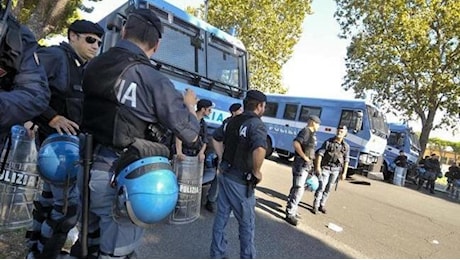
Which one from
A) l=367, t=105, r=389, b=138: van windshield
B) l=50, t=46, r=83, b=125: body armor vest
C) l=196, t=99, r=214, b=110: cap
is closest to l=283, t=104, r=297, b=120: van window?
l=367, t=105, r=389, b=138: van windshield

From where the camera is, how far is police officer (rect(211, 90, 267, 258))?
11.8 ft

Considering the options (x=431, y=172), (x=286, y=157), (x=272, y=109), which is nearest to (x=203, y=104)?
(x=286, y=157)

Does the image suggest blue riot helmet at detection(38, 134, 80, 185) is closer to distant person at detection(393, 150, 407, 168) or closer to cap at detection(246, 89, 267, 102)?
cap at detection(246, 89, 267, 102)

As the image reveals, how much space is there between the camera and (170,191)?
6.42ft

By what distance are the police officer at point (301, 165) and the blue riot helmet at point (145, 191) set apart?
14.0 feet

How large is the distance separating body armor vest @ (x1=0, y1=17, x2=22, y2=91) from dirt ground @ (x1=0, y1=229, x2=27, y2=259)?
1.87 meters

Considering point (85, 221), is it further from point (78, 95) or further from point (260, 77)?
point (260, 77)

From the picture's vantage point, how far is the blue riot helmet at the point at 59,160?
2504 mm

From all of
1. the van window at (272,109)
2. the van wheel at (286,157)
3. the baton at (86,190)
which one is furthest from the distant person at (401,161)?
the baton at (86,190)

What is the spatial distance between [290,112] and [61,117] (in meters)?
14.2

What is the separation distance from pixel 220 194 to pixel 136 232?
5.82 ft

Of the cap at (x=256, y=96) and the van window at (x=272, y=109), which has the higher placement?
the van window at (x=272, y=109)

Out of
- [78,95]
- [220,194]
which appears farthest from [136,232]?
[220,194]

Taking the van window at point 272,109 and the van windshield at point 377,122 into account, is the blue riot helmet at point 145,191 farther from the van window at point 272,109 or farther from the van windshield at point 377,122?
the van window at point 272,109
